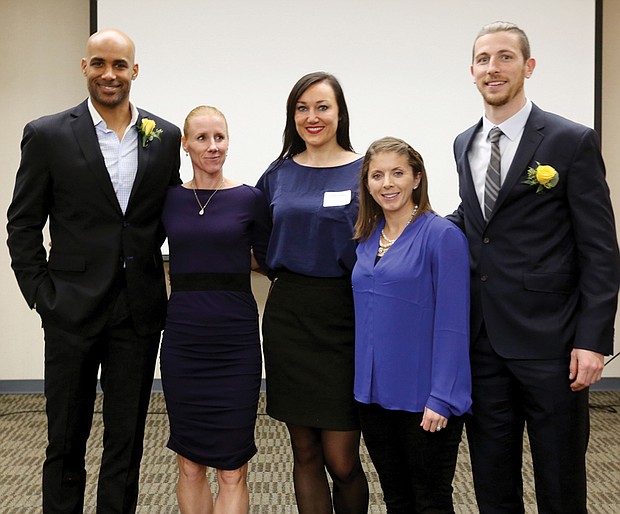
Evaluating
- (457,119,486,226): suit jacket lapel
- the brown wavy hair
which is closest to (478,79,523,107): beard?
(457,119,486,226): suit jacket lapel

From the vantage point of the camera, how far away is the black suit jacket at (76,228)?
2326 millimetres

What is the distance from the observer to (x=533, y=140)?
6.87 ft

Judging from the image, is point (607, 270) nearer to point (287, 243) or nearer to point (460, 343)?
point (460, 343)

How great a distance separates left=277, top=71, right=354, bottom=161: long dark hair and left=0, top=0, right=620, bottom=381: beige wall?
9.46 feet

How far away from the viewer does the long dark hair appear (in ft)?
7.80

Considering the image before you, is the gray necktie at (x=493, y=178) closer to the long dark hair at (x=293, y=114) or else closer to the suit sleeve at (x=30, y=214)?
the long dark hair at (x=293, y=114)

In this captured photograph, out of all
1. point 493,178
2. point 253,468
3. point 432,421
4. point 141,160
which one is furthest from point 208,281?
point 253,468

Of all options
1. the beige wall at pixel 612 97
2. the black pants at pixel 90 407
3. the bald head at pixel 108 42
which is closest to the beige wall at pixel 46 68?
the beige wall at pixel 612 97

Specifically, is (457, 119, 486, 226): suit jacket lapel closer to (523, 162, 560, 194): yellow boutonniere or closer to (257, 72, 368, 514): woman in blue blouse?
(523, 162, 560, 194): yellow boutonniere

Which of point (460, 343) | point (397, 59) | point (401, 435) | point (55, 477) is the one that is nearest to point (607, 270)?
point (460, 343)

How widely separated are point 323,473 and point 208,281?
0.76 m

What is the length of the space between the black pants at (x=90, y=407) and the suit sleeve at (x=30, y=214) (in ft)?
0.64

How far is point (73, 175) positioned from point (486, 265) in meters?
1.35

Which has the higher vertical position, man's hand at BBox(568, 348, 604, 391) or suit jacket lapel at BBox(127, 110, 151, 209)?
suit jacket lapel at BBox(127, 110, 151, 209)
